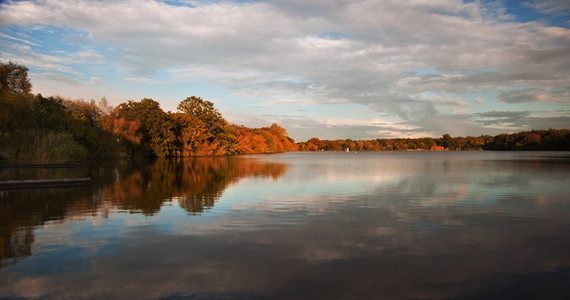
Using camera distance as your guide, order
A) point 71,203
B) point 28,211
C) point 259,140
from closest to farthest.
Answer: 1. point 28,211
2. point 71,203
3. point 259,140

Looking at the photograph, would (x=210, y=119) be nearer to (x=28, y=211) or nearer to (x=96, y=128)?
(x=96, y=128)

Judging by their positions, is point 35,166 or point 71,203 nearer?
point 71,203

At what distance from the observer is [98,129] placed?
6431 centimetres

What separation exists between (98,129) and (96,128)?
0.47 m

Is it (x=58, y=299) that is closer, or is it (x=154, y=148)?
(x=58, y=299)

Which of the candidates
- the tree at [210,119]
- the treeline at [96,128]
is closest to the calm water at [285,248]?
the treeline at [96,128]

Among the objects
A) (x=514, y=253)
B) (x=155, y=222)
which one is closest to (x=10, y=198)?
(x=155, y=222)

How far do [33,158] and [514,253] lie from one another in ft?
144

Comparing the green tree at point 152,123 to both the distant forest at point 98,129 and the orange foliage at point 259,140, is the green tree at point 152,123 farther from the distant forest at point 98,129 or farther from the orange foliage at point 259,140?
the orange foliage at point 259,140

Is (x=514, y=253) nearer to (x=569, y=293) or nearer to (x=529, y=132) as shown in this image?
(x=569, y=293)

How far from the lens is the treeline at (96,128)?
124 feet

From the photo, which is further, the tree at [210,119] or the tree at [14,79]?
the tree at [210,119]

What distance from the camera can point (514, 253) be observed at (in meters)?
8.02

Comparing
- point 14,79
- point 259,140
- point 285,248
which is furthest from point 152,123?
point 285,248
